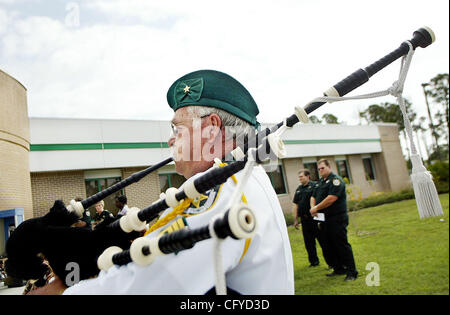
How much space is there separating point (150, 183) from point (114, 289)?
1.29 metres

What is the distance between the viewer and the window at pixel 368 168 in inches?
640

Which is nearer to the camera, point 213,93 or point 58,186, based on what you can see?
point 213,93

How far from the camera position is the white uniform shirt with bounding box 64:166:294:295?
2.39ft

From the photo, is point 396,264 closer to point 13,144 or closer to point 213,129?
point 213,129

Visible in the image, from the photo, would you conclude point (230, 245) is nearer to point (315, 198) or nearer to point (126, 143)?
point (126, 143)

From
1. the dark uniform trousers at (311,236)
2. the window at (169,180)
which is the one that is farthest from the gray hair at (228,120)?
the dark uniform trousers at (311,236)

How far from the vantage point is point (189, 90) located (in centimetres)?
111

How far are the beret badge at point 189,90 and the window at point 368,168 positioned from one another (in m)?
16.6

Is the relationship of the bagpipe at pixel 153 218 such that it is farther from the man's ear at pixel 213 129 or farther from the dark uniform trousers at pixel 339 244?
the dark uniform trousers at pixel 339 244

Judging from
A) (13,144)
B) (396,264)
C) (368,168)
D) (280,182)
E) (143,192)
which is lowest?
(396,264)

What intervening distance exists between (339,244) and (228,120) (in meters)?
3.44

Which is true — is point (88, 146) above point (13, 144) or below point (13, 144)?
above

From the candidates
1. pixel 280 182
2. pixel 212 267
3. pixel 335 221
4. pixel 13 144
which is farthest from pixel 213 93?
pixel 280 182

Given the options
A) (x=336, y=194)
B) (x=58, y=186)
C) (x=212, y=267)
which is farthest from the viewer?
(x=336, y=194)
